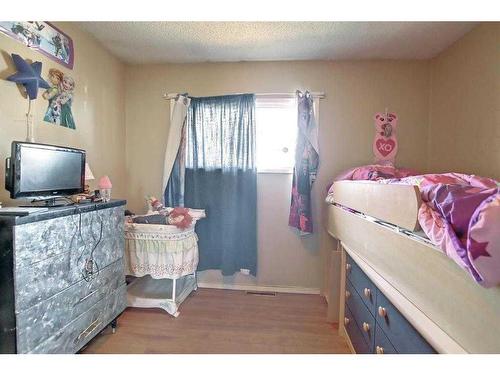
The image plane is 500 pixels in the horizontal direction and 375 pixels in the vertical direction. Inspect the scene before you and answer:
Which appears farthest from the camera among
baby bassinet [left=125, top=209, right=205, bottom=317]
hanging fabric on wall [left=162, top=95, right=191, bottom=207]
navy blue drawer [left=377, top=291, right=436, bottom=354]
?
hanging fabric on wall [left=162, top=95, right=191, bottom=207]

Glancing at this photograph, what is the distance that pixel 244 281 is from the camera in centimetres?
259

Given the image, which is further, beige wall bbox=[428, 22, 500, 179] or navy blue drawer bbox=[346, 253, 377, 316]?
beige wall bbox=[428, 22, 500, 179]

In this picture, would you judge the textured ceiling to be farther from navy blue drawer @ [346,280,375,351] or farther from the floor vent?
the floor vent

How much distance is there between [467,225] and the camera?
0.65m

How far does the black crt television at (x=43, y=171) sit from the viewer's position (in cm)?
126

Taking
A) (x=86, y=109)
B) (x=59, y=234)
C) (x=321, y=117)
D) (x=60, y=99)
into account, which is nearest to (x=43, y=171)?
(x=59, y=234)

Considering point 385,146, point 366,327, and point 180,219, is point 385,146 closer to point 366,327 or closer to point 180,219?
point 366,327

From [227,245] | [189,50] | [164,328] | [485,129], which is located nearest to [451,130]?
[485,129]

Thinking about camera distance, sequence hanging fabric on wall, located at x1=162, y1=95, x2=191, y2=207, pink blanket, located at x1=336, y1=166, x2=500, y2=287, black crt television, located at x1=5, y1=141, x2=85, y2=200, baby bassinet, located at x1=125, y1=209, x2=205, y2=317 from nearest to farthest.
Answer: pink blanket, located at x1=336, y1=166, x2=500, y2=287, black crt television, located at x1=5, y1=141, x2=85, y2=200, baby bassinet, located at x1=125, y1=209, x2=205, y2=317, hanging fabric on wall, located at x1=162, y1=95, x2=191, y2=207

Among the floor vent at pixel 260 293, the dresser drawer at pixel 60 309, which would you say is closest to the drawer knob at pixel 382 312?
the floor vent at pixel 260 293

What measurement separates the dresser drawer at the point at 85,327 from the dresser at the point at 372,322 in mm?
1619

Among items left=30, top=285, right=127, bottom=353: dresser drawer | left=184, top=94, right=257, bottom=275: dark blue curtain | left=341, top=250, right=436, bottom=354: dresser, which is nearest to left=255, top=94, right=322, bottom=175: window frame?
left=184, top=94, right=257, bottom=275: dark blue curtain

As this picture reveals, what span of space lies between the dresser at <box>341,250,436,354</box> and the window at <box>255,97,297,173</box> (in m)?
1.15

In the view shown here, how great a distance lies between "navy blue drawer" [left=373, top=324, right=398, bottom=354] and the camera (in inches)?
43.1
